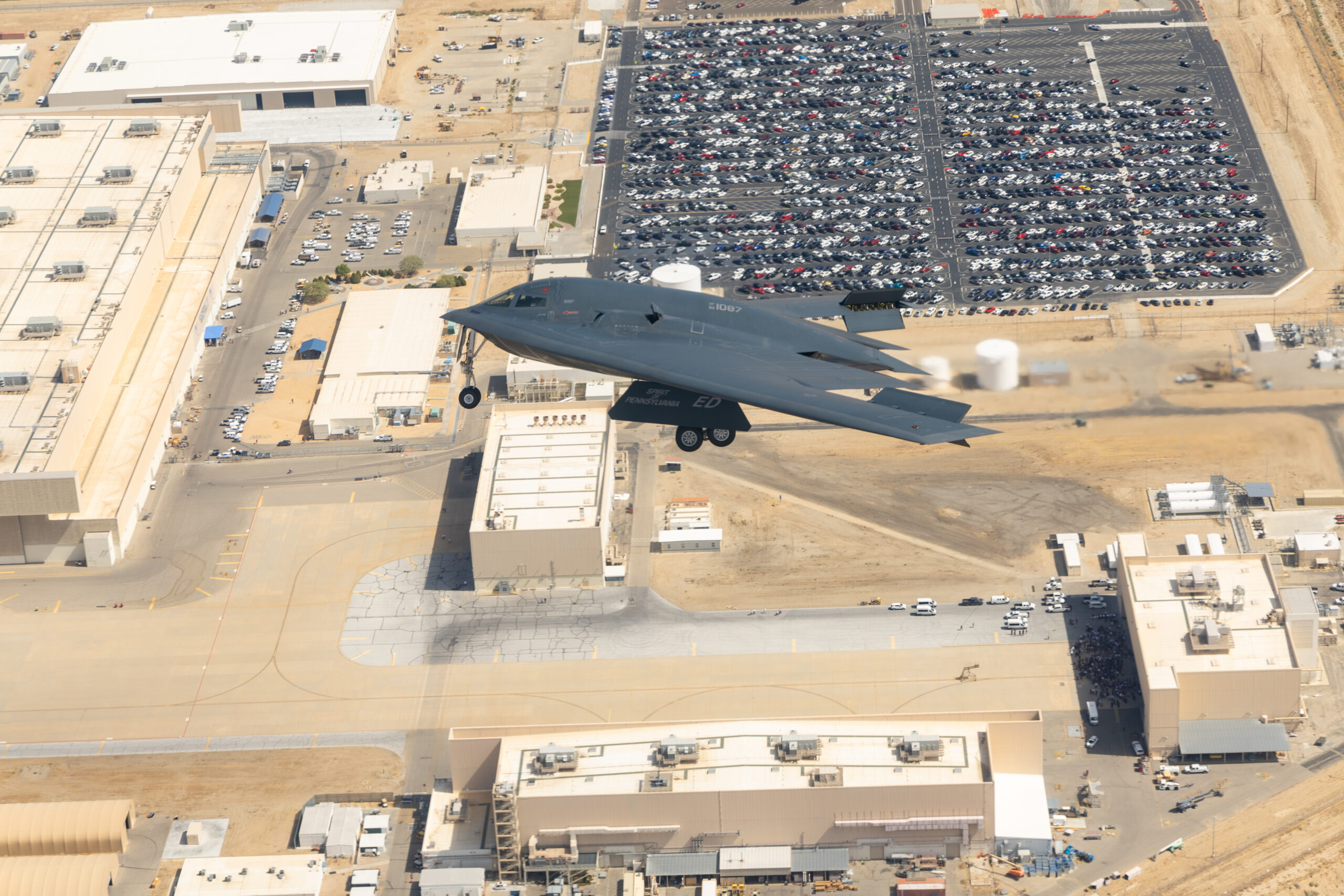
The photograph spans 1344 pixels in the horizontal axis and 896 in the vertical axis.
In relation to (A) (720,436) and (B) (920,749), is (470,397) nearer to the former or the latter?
(A) (720,436)

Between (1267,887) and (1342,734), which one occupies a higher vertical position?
(1342,734)

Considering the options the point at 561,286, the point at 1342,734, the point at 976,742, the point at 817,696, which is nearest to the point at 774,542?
the point at 817,696

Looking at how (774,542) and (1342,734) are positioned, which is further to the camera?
(774,542)

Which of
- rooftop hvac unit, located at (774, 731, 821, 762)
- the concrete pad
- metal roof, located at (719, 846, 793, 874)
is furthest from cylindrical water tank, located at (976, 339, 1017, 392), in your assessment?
the concrete pad

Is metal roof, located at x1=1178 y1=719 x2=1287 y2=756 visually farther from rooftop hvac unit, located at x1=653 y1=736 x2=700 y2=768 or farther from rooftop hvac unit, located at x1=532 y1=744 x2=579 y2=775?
rooftop hvac unit, located at x1=532 y1=744 x2=579 y2=775

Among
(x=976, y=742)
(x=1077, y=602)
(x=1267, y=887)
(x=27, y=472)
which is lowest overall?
(x=1267, y=887)

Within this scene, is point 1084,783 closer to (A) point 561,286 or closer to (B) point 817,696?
(B) point 817,696

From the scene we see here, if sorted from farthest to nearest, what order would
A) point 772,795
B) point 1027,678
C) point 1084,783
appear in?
point 1027,678 < point 1084,783 < point 772,795

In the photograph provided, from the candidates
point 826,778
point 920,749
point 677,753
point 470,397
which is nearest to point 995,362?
point 920,749
